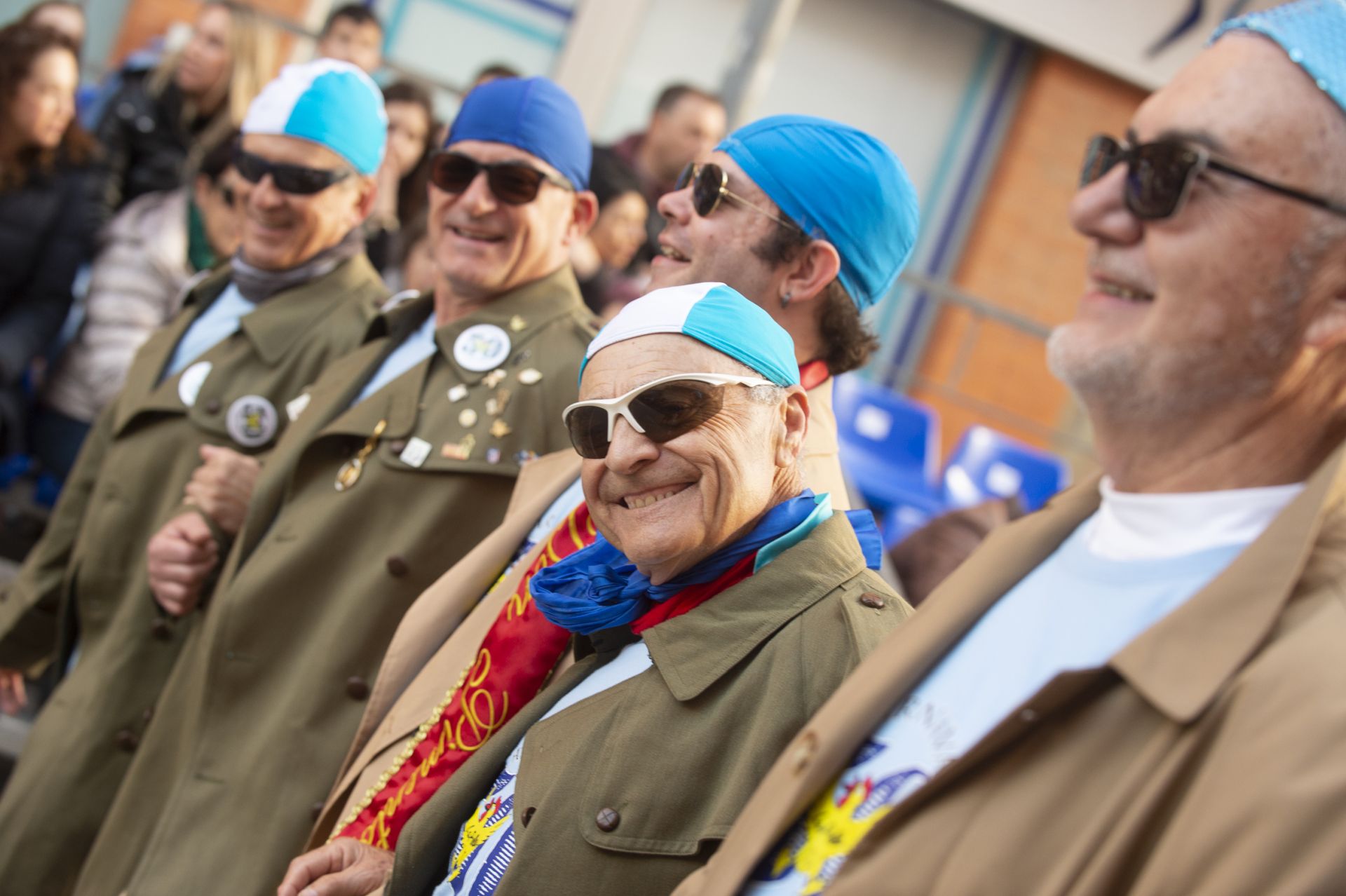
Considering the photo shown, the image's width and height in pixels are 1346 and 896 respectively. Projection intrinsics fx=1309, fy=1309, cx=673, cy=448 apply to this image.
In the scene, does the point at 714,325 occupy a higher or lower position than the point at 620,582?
higher

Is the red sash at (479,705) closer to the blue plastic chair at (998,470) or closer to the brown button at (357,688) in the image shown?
the brown button at (357,688)

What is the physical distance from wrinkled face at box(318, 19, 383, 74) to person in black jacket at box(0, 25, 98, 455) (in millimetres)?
1289

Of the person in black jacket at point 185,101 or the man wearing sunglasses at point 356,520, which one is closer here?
the man wearing sunglasses at point 356,520

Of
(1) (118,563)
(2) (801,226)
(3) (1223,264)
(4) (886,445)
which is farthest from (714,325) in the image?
(4) (886,445)

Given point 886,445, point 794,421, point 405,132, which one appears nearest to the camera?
point 794,421

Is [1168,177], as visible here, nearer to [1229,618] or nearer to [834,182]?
[1229,618]

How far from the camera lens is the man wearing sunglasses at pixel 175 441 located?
10.8 feet

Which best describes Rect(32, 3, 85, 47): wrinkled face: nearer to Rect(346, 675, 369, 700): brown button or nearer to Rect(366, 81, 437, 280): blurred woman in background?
Rect(366, 81, 437, 280): blurred woman in background

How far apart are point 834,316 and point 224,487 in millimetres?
1632

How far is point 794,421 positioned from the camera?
7.12 ft

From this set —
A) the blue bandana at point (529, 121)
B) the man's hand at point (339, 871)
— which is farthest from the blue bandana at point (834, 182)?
the man's hand at point (339, 871)

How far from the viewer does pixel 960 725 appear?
140cm

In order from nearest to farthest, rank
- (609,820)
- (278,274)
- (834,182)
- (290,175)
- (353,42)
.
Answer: (609,820) → (834,182) → (290,175) → (278,274) → (353,42)

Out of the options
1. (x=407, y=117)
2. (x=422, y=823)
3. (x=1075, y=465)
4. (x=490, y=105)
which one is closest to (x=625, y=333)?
(x=422, y=823)
